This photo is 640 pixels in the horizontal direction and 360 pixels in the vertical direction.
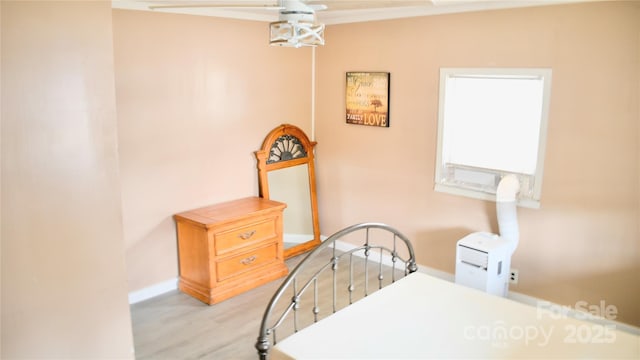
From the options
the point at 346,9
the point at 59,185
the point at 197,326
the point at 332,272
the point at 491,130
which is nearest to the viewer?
→ the point at 59,185

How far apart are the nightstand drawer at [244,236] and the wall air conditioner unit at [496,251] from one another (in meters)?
1.62

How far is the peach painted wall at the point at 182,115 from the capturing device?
13.4 feet

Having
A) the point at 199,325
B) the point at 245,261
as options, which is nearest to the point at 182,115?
the point at 245,261

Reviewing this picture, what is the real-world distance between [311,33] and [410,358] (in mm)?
1540

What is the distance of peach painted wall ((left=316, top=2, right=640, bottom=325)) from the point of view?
360 cm

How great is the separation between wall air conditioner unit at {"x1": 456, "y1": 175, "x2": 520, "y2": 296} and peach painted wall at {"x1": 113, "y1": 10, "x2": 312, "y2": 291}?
2084 mm

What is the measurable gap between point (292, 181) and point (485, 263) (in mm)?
2119

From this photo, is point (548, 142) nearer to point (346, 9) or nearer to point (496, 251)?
point (496, 251)

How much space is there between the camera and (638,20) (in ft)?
11.2

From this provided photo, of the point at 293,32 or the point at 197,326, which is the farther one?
the point at 197,326

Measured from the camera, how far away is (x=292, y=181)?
5324 millimetres

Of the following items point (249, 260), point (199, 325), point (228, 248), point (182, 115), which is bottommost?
point (199, 325)

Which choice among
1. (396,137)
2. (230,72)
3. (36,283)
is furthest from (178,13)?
(36,283)

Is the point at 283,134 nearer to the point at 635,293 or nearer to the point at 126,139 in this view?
the point at 126,139
